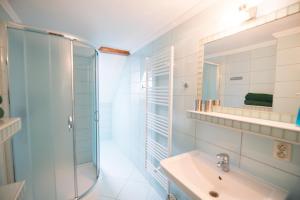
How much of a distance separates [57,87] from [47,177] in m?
1.05

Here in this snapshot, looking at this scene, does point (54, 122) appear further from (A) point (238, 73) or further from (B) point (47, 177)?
(A) point (238, 73)

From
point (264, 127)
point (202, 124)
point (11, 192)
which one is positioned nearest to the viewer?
point (264, 127)

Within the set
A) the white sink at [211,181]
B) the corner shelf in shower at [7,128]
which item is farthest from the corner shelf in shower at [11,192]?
the white sink at [211,181]

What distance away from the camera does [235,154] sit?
1027mm

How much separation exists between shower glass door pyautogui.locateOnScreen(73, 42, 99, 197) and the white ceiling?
0.33m

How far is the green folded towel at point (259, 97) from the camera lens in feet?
2.78

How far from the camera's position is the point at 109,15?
1.47 m

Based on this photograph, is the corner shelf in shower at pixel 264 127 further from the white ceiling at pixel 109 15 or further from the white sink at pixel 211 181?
the white ceiling at pixel 109 15

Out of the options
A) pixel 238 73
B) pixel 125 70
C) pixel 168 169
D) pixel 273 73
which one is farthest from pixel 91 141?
pixel 273 73

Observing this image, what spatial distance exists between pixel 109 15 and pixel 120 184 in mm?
2238

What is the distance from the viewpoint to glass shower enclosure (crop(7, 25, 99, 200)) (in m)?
1.38

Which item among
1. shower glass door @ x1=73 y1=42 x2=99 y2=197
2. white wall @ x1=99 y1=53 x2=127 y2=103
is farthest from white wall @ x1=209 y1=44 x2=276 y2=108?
white wall @ x1=99 y1=53 x2=127 y2=103

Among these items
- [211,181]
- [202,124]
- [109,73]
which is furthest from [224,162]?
[109,73]

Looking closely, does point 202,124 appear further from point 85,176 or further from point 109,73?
point 109,73
